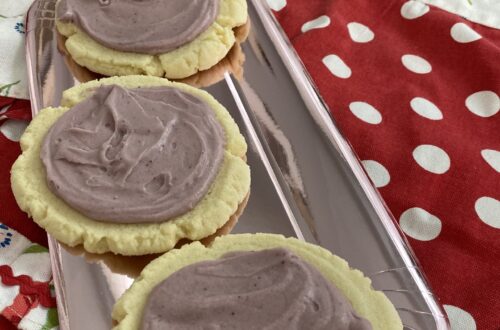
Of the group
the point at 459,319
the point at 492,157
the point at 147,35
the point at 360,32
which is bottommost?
the point at 459,319

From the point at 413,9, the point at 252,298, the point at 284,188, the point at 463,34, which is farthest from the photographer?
the point at 413,9

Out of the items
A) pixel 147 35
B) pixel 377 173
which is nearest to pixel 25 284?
pixel 147 35

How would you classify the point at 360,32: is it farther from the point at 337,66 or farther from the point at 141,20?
the point at 141,20

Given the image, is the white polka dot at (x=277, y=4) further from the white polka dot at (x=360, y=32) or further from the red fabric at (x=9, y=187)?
the red fabric at (x=9, y=187)

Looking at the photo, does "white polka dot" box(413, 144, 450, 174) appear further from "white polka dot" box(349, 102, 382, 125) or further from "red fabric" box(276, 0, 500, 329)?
"white polka dot" box(349, 102, 382, 125)

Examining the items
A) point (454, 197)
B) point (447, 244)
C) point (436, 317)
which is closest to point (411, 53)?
point (454, 197)

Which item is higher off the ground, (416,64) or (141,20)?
(141,20)

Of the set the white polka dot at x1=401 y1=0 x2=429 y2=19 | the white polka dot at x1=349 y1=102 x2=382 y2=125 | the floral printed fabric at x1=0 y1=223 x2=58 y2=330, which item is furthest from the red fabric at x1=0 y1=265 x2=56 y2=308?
the white polka dot at x1=401 y1=0 x2=429 y2=19
